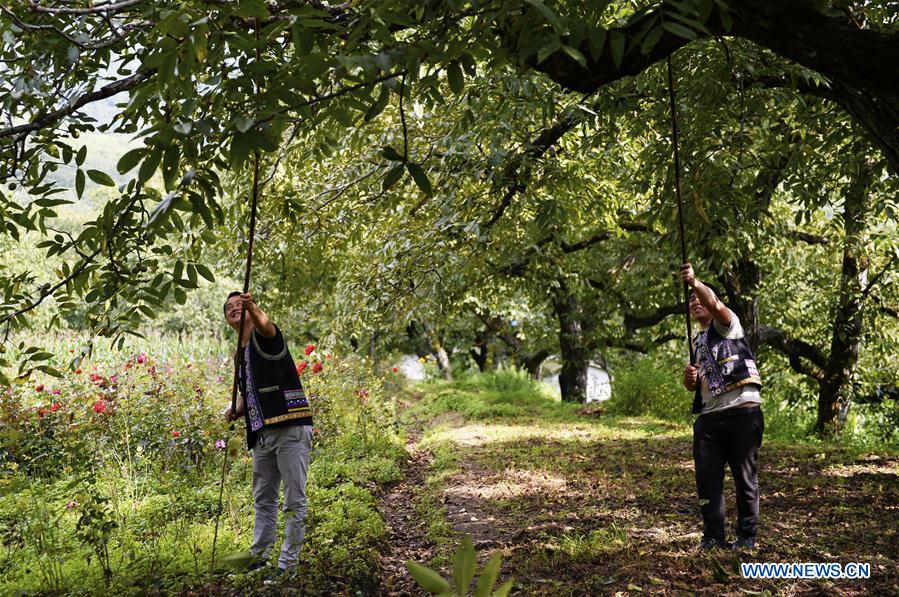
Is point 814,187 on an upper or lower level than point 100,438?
upper

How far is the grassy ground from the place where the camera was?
4.04 meters

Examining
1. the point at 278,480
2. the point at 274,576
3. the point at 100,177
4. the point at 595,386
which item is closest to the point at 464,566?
the point at 100,177

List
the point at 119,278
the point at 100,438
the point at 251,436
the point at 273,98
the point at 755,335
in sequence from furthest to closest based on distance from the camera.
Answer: the point at 755,335, the point at 100,438, the point at 251,436, the point at 119,278, the point at 273,98

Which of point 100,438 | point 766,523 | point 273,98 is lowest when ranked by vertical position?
point 766,523

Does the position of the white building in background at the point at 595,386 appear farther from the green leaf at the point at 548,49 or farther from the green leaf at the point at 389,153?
the green leaf at the point at 548,49

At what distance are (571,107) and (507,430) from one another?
23.3ft

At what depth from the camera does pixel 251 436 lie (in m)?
4.40

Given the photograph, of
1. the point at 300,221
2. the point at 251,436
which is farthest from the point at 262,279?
the point at 251,436

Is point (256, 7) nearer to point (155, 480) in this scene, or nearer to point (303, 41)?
point (303, 41)

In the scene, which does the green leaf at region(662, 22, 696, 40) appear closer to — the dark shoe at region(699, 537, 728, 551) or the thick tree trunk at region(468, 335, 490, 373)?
the dark shoe at region(699, 537, 728, 551)

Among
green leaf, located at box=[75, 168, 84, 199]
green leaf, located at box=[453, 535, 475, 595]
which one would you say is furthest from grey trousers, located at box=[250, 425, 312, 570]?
green leaf, located at box=[453, 535, 475, 595]

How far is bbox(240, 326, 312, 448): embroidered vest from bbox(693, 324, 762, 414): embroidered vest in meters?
2.86

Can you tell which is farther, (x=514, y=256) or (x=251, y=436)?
(x=514, y=256)

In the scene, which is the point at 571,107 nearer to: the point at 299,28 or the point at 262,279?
the point at 299,28
